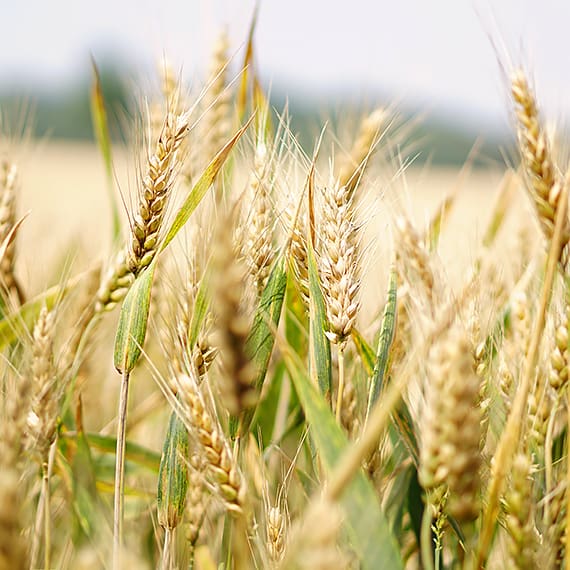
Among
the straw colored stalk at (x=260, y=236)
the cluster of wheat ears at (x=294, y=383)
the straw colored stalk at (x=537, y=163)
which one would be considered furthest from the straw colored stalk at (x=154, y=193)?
the straw colored stalk at (x=537, y=163)

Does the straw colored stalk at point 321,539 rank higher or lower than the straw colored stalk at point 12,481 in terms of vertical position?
higher

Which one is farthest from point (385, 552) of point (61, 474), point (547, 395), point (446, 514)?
point (61, 474)

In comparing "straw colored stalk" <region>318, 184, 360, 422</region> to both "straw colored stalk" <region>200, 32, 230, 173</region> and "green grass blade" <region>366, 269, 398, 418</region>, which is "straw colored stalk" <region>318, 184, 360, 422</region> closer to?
"green grass blade" <region>366, 269, 398, 418</region>

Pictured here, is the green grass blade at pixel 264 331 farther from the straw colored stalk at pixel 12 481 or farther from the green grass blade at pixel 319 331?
the straw colored stalk at pixel 12 481

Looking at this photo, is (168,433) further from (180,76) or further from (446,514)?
(180,76)

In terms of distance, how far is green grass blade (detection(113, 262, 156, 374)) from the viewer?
86 centimetres

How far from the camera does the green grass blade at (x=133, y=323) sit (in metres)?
0.86

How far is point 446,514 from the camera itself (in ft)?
2.48

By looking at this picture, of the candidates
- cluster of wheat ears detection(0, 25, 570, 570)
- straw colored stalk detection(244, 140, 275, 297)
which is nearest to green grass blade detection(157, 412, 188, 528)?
cluster of wheat ears detection(0, 25, 570, 570)

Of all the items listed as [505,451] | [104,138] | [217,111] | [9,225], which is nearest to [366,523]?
[505,451]

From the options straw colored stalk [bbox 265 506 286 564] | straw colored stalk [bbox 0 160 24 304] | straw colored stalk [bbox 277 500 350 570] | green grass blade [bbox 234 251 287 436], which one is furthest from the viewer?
straw colored stalk [bbox 0 160 24 304]

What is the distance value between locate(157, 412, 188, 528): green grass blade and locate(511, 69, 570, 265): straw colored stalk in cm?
48

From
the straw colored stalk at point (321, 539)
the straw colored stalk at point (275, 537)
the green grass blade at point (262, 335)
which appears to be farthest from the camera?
the green grass blade at point (262, 335)

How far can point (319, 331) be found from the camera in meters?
0.82
